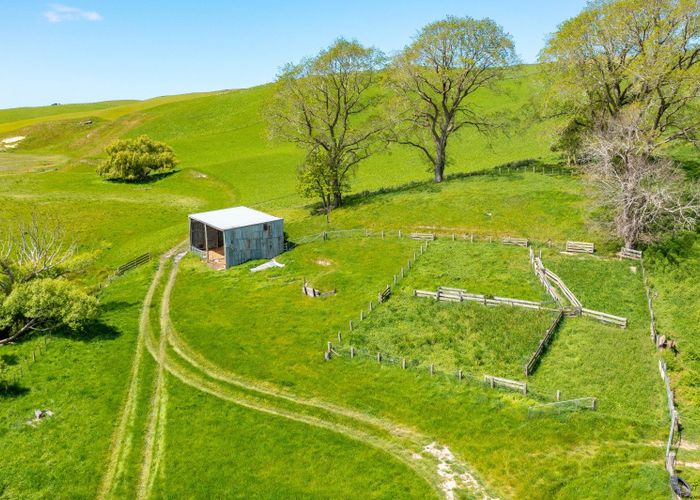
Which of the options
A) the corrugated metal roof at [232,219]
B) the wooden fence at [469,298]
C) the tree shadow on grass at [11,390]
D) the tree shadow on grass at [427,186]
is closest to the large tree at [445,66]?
the tree shadow on grass at [427,186]

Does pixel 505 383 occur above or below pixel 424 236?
below

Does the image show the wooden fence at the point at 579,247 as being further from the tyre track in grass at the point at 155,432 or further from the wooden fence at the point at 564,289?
the tyre track in grass at the point at 155,432

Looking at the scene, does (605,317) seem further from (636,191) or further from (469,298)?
(636,191)

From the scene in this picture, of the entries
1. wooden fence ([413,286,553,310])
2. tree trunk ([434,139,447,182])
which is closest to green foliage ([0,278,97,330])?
wooden fence ([413,286,553,310])

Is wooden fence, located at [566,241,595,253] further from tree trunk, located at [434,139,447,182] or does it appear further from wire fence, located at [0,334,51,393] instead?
wire fence, located at [0,334,51,393]

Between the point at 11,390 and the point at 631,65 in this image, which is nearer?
the point at 11,390

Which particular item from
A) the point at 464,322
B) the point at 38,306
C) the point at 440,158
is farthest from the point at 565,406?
the point at 440,158
